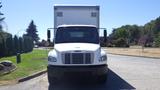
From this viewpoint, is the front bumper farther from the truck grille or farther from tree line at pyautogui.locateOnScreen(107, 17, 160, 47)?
tree line at pyautogui.locateOnScreen(107, 17, 160, 47)

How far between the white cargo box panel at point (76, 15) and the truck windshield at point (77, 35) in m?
1.73

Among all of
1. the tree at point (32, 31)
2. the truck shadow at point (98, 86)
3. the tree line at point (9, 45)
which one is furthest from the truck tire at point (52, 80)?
the tree at point (32, 31)

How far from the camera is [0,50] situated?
147ft

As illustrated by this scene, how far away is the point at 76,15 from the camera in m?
17.9

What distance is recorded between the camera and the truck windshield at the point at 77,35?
1575 centimetres

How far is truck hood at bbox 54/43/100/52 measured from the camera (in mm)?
14297

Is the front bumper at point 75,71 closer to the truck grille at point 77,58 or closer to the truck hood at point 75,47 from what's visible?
the truck grille at point 77,58

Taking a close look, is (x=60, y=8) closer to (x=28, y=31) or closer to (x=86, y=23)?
(x=86, y=23)

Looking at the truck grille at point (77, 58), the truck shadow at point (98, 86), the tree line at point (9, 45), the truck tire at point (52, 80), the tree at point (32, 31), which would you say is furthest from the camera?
the tree at point (32, 31)

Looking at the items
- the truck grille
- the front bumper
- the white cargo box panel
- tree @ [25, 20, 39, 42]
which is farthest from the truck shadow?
tree @ [25, 20, 39, 42]

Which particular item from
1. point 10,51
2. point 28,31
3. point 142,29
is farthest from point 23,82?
point 142,29

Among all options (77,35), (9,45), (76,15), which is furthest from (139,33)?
(77,35)

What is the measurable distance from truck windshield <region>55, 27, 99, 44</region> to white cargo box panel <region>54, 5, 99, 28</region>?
1.73 metres

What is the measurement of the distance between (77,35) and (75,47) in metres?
1.52
